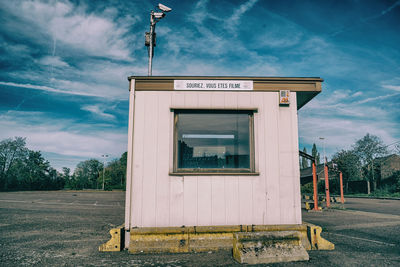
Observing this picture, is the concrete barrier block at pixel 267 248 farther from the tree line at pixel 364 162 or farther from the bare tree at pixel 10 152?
the bare tree at pixel 10 152

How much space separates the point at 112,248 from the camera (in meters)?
5.21

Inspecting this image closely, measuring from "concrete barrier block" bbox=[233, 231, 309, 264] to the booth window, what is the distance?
1.40 metres

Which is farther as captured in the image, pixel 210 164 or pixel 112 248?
pixel 210 164

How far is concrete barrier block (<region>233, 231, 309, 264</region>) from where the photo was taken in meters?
4.52

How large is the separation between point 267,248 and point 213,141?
2420 millimetres

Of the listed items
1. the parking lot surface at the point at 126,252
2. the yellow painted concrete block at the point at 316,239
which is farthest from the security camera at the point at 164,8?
the yellow painted concrete block at the point at 316,239

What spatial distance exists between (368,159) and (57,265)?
148ft

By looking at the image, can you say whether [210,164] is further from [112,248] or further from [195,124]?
[112,248]

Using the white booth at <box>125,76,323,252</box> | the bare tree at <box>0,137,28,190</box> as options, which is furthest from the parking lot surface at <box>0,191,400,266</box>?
the bare tree at <box>0,137,28,190</box>

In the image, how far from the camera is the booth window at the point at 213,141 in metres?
5.64

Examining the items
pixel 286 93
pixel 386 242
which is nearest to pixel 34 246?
pixel 286 93

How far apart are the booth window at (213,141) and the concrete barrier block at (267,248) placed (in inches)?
55.2

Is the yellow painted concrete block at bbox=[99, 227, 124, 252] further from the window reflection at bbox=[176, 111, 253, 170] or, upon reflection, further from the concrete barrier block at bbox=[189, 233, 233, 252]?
the window reflection at bbox=[176, 111, 253, 170]

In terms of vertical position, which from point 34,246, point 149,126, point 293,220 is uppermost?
point 149,126
